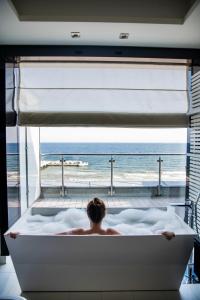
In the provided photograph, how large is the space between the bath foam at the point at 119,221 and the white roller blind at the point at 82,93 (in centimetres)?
120

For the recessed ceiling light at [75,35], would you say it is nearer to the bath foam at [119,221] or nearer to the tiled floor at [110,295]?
the bath foam at [119,221]

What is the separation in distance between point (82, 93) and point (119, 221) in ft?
5.68

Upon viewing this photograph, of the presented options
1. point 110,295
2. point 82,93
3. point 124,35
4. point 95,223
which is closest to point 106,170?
point 82,93

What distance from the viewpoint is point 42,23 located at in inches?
95.7

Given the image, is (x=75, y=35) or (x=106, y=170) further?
(x=106, y=170)

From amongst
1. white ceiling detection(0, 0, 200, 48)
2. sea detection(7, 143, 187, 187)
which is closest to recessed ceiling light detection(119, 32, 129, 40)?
white ceiling detection(0, 0, 200, 48)

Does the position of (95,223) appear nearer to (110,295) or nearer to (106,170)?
(110,295)

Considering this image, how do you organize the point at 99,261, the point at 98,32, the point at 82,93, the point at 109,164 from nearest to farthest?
the point at 99,261 → the point at 98,32 → the point at 82,93 → the point at 109,164

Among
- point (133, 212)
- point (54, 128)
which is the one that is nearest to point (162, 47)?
point (54, 128)

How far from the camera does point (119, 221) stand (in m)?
3.22

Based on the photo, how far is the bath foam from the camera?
2.92 m

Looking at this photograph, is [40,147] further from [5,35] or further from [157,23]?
[157,23]

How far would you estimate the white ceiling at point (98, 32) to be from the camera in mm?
2420

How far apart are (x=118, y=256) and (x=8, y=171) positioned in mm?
1734
